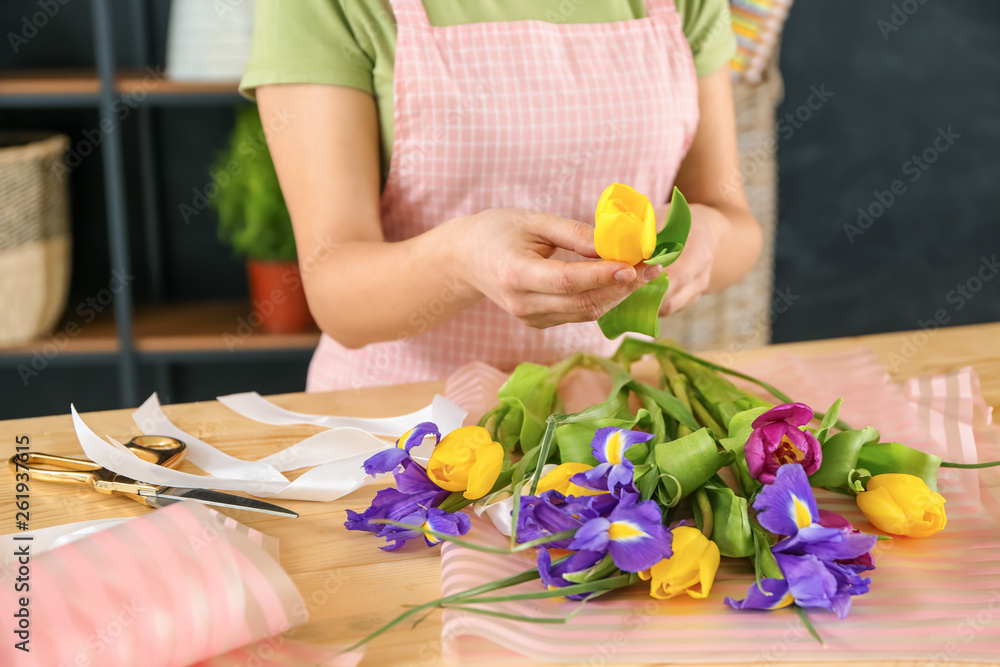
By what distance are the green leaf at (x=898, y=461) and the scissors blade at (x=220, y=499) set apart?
0.35 metres

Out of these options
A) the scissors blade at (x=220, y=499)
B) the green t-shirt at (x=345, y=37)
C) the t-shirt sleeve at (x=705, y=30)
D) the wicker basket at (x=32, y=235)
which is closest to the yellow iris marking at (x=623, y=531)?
the scissors blade at (x=220, y=499)

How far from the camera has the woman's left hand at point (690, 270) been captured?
2.28ft

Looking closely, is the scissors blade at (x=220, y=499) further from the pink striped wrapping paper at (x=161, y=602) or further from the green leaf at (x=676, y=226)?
the green leaf at (x=676, y=226)

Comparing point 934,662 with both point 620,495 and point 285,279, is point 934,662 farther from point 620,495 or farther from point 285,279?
point 285,279

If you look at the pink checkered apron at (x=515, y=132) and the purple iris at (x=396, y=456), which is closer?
the purple iris at (x=396, y=456)

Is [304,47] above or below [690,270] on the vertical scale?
above

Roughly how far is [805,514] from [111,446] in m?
0.44

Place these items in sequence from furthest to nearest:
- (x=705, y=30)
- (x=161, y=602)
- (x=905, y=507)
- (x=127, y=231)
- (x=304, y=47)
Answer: (x=127, y=231)
(x=705, y=30)
(x=304, y=47)
(x=905, y=507)
(x=161, y=602)

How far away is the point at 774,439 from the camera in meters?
0.48

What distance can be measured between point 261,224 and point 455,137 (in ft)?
2.81

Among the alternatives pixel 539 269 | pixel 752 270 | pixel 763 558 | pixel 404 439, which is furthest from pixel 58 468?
pixel 752 270

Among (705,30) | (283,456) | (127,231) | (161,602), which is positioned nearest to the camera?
(161,602)

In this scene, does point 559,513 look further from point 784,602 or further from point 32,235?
point 32,235

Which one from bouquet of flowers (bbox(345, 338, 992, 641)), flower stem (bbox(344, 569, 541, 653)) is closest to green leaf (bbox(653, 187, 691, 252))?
bouquet of flowers (bbox(345, 338, 992, 641))
